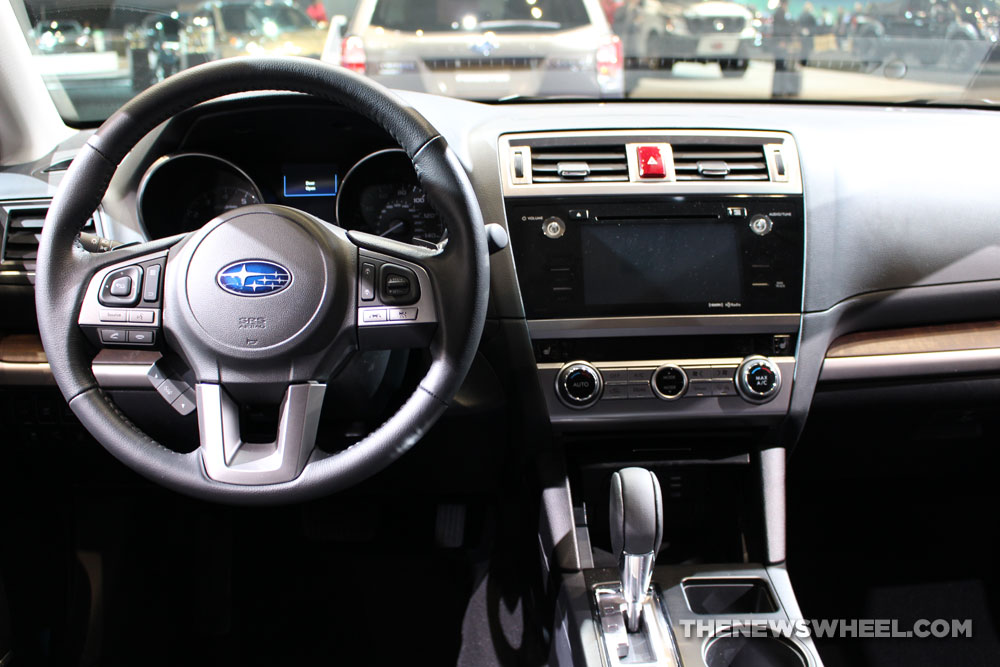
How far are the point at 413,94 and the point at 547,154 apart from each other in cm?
31

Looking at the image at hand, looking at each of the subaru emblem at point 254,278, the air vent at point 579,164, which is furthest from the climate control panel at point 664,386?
the subaru emblem at point 254,278

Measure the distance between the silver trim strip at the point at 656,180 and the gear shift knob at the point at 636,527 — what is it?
1.78 ft

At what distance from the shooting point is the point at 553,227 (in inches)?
57.4

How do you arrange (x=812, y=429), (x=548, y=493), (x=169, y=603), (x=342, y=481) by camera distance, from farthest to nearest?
1. (x=169, y=603)
2. (x=812, y=429)
3. (x=548, y=493)
4. (x=342, y=481)

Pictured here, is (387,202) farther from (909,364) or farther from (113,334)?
(909,364)

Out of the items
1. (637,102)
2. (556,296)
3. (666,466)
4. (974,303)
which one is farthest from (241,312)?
(974,303)

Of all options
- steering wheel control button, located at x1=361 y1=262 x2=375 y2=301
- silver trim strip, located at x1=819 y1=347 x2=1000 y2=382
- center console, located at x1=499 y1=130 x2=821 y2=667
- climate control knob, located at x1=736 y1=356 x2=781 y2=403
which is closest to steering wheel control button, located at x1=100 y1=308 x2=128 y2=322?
steering wheel control button, located at x1=361 y1=262 x2=375 y2=301

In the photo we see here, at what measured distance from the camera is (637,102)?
5.70 ft

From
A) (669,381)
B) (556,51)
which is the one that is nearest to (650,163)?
(669,381)

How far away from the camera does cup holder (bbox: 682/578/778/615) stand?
1.50 m

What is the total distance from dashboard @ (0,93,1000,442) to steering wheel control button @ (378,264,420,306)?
31 cm

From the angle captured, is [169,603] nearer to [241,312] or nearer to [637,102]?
[241,312]

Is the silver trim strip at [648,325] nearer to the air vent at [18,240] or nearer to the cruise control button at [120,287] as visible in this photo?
the cruise control button at [120,287]

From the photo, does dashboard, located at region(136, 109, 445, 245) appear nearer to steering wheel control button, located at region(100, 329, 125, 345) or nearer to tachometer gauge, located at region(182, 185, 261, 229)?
tachometer gauge, located at region(182, 185, 261, 229)
